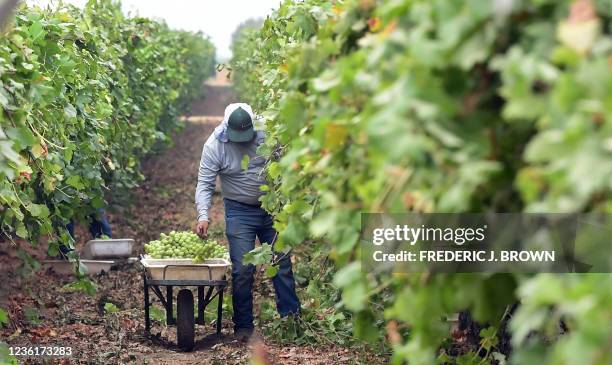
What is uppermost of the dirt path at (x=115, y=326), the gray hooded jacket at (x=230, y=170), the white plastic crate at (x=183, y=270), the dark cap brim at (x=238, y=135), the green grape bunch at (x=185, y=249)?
the dark cap brim at (x=238, y=135)

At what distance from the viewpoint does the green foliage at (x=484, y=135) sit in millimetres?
1958

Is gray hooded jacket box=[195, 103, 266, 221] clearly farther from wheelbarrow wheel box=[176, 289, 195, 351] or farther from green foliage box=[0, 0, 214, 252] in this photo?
green foliage box=[0, 0, 214, 252]

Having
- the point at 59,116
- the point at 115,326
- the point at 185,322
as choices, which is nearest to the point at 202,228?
the point at 185,322

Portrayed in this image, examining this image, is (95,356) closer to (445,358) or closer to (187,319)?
(187,319)

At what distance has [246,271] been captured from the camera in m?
7.62

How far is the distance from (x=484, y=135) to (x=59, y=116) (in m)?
4.63

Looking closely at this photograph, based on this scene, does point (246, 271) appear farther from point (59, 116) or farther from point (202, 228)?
point (59, 116)

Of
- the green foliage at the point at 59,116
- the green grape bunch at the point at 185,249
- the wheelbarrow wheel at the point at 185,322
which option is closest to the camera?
the green foliage at the point at 59,116

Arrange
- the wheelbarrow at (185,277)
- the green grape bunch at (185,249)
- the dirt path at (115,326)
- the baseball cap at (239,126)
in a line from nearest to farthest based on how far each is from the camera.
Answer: the dirt path at (115,326) < the wheelbarrow at (185,277) < the green grape bunch at (185,249) < the baseball cap at (239,126)

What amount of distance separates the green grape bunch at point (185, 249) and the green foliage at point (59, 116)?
2.27ft

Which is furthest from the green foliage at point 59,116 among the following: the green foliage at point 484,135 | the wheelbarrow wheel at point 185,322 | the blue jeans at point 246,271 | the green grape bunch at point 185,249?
the green foliage at point 484,135

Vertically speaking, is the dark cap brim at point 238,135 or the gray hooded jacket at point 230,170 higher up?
the dark cap brim at point 238,135

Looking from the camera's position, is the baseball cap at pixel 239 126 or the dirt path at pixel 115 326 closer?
the dirt path at pixel 115 326

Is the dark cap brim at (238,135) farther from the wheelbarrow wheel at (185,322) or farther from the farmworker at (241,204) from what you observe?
the wheelbarrow wheel at (185,322)
